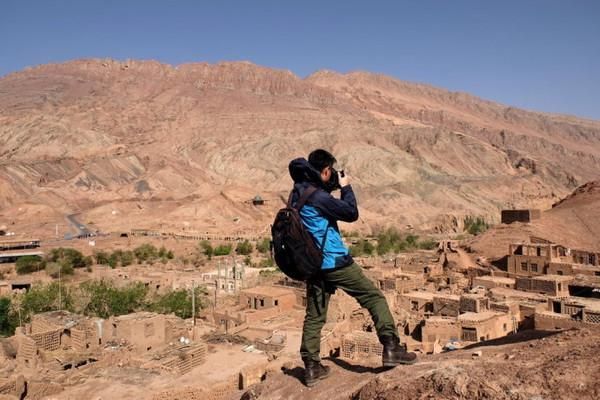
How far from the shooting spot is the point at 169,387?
1047 centimetres

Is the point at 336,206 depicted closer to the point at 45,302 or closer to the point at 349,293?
the point at 349,293

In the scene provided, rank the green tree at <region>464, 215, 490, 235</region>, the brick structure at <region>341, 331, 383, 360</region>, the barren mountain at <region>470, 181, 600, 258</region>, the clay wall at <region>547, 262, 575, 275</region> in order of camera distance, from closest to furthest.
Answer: the brick structure at <region>341, 331, 383, 360</region> → the clay wall at <region>547, 262, 575, 275</region> → the barren mountain at <region>470, 181, 600, 258</region> → the green tree at <region>464, 215, 490, 235</region>

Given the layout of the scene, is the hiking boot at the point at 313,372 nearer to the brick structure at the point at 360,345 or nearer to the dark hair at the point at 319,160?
the dark hair at the point at 319,160

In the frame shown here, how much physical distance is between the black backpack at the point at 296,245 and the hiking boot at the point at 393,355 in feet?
2.31

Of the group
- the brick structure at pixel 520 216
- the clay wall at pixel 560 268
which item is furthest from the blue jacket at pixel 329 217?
the brick structure at pixel 520 216

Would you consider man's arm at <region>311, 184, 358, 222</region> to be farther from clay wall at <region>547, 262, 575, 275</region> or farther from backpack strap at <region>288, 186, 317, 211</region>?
clay wall at <region>547, 262, 575, 275</region>

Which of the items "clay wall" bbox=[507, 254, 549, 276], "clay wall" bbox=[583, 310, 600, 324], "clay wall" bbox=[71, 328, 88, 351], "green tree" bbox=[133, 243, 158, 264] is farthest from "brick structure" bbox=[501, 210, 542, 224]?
"clay wall" bbox=[71, 328, 88, 351]

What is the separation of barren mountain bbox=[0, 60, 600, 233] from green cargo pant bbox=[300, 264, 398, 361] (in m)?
43.8

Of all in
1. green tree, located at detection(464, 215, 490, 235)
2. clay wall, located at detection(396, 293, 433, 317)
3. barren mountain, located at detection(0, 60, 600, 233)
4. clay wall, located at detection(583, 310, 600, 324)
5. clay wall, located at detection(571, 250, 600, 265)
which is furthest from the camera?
barren mountain, located at detection(0, 60, 600, 233)

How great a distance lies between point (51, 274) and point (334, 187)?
29866 millimetres

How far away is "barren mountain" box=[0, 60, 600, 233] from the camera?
53219 mm

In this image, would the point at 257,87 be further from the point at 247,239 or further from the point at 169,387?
the point at 169,387

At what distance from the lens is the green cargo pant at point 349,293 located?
400 centimetres

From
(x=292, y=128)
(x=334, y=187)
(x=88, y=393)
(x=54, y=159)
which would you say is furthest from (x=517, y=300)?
(x=292, y=128)
